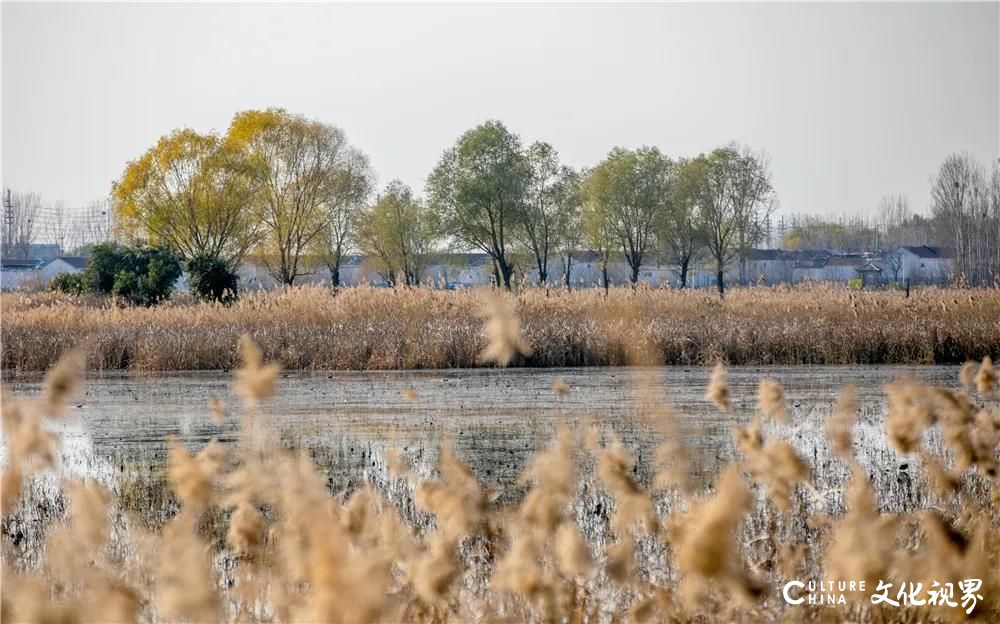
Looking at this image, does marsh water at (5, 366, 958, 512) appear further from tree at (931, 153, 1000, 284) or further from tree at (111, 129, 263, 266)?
tree at (931, 153, 1000, 284)

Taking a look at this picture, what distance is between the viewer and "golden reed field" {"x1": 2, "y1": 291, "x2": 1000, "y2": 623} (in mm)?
3168

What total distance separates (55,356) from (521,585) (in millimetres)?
23077

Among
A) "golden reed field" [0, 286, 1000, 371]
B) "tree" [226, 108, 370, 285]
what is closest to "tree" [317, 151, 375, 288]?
"tree" [226, 108, 370, 285]

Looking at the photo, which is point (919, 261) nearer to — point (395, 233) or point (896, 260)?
point (896, 260)

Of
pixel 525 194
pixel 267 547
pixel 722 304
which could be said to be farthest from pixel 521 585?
pixel 525 194

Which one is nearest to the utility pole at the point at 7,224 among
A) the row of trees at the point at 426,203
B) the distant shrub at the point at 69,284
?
the row of trees at the point at 426,203

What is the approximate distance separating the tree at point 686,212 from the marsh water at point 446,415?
54.2 metres

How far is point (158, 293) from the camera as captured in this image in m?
42.4

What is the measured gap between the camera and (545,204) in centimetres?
7188

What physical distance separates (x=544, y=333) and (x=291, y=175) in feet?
154

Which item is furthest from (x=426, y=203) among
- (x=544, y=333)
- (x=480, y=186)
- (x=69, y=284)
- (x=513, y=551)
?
(x=513, y=551)

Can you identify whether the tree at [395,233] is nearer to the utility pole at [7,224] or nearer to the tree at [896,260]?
the tree at [896,260]

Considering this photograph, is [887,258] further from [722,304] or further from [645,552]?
[645,552]

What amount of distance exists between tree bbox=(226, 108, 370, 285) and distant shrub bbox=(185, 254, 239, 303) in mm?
24546
